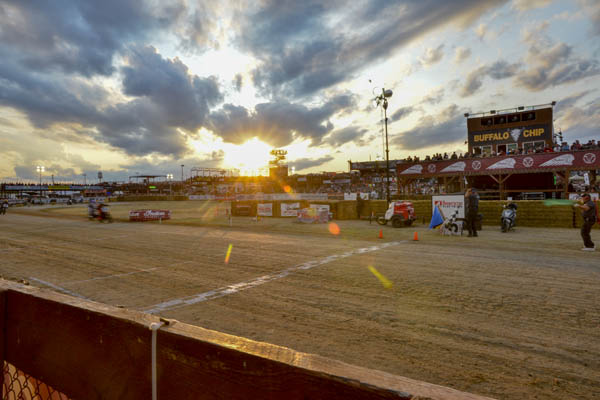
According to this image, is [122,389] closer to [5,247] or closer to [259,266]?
[259,266]

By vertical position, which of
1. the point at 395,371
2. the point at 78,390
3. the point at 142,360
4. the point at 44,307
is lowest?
the point at 395,371

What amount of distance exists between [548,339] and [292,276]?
498cm

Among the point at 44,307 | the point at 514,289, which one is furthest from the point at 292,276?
the point at 44,307

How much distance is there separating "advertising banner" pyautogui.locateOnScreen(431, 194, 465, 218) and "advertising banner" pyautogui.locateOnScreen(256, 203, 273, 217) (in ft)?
48.6

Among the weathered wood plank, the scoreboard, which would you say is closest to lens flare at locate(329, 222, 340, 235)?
the weathered wood plank

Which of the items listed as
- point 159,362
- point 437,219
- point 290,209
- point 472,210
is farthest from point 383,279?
point 290,209

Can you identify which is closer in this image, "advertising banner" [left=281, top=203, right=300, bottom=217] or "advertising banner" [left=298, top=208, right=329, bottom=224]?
"advertising banner" [left=298, top=208, right=329, bottom=224]

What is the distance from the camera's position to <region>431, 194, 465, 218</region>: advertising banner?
15445mm

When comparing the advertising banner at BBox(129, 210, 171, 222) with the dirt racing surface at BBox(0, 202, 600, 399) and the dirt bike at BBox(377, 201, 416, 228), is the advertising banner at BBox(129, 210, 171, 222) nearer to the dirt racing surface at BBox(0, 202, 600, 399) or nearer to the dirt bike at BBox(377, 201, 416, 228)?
the dirt racing surface at BBox(0, 202, 600, 399)

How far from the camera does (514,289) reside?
6.49m

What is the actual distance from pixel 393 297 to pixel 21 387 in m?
5.51

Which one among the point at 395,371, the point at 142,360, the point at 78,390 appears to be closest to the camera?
the point at 142,360

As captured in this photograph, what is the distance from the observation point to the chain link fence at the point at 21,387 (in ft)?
6.21

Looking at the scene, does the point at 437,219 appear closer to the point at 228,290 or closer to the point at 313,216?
the point at 313,216
